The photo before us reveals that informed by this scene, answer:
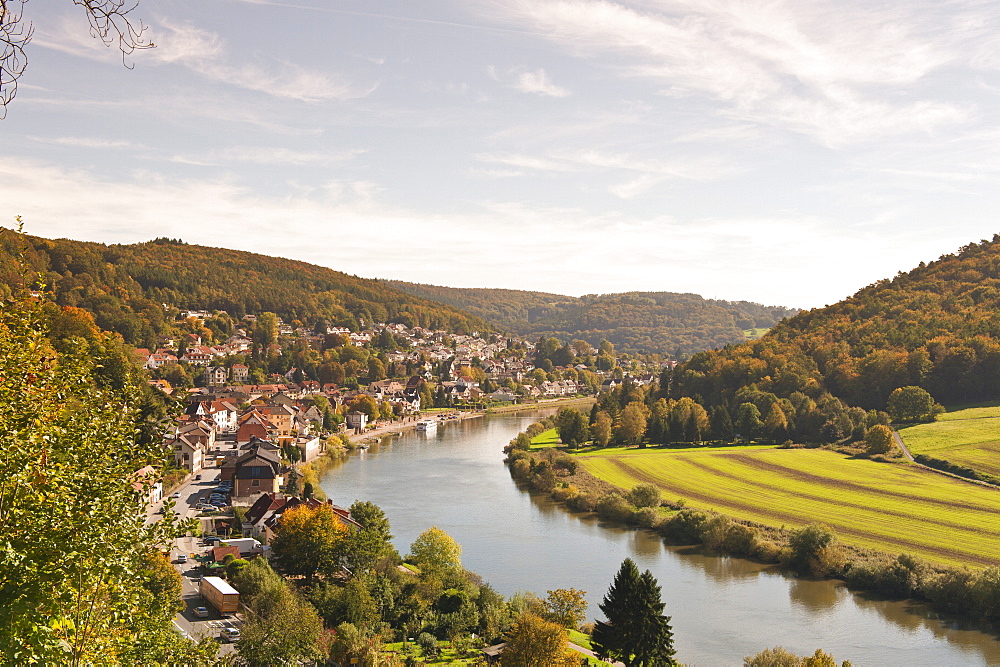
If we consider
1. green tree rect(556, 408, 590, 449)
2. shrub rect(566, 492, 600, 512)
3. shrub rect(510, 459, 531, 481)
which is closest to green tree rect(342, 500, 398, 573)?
shrub rect(566, 492, 600, 512)

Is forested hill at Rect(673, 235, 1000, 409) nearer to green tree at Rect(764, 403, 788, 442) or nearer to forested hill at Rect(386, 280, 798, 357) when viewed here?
green tree at Rect(764, 403, 788, 442)

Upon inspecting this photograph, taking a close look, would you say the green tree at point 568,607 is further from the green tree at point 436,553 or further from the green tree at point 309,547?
the green tree at point 309,547

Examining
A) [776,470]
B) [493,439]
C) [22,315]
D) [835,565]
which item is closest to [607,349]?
[493,439]

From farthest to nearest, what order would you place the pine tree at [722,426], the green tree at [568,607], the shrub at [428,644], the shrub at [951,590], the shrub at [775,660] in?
1. the pine tree at [722,426]
2. the shrub at [951,590]
3. the green tree at [568,607]
4. the shrub at [428,644]
5. the shrub at [775,660]

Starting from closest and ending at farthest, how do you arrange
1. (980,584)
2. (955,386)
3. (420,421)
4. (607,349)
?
(980,584) → (955,386) → (420,421) → (607,349)

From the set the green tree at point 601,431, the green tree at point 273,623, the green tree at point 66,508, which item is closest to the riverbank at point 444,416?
the green tree at point 601,431

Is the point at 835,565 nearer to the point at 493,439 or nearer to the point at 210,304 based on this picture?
the point at 493,439

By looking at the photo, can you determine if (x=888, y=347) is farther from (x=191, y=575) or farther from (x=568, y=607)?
(x=191, y=575)

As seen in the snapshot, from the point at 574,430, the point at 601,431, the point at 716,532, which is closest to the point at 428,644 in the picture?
the point at 716,532
